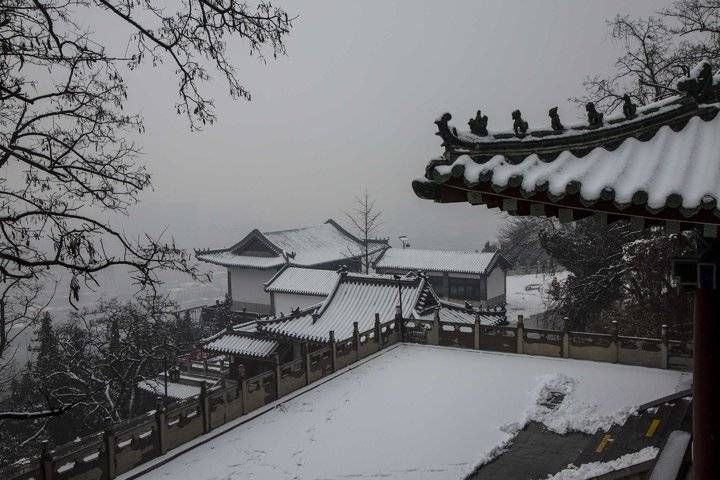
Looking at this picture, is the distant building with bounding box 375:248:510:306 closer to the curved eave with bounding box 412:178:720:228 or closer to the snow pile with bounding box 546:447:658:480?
the snow pile with bounding box 546:447:658:480

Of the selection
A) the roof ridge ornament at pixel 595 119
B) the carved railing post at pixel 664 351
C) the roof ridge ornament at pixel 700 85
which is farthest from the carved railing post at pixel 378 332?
the roof ridge ornament at pixel 700 85

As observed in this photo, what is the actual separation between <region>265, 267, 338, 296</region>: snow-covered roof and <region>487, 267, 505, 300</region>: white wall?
11.2 meters

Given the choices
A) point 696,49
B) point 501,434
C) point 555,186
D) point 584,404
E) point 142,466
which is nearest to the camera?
point 555,186

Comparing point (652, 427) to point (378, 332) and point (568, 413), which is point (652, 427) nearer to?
point (568, 413)

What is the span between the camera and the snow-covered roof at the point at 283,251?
3625 centimetres

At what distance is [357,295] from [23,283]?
15.1 metres

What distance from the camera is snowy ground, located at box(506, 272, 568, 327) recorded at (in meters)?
34.9

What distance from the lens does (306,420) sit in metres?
11.0

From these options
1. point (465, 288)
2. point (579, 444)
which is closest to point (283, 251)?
point (465, 288)

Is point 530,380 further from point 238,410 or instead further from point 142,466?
point 142,466

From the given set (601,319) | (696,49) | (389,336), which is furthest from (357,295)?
(696,49)

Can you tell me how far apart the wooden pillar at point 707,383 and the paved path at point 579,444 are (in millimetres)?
5390

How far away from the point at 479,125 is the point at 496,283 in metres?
34.8

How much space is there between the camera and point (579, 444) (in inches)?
365
